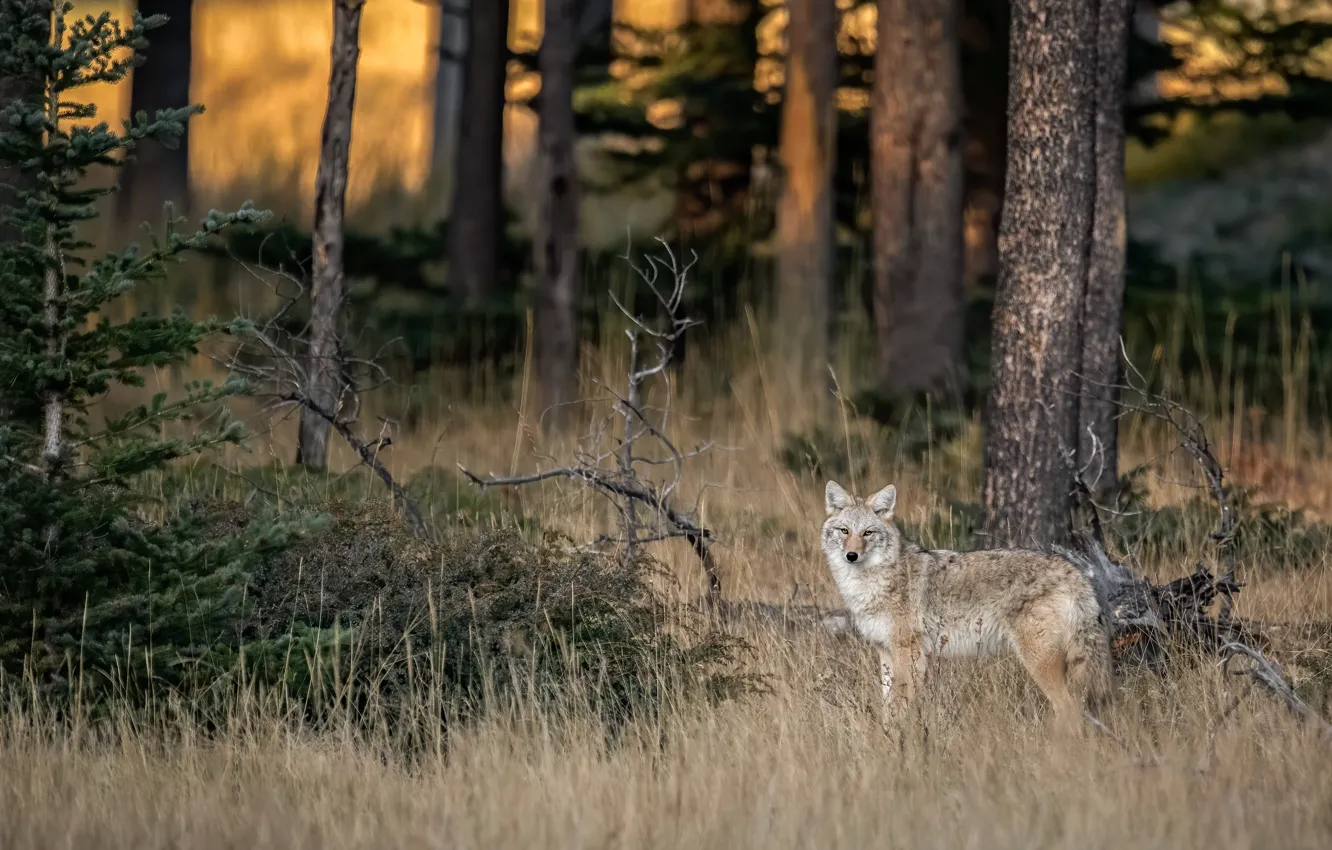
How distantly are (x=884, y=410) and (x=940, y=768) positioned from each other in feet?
26.9

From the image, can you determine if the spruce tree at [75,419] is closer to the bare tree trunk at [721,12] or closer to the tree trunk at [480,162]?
the tree trunk at [480,162]

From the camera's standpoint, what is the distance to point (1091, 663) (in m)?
6.91

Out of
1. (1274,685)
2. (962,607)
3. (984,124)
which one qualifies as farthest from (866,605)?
(984,124)

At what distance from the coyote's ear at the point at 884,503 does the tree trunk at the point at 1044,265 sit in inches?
46.6

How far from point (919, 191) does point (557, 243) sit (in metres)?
3.13

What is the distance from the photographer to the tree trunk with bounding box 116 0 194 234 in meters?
18.9

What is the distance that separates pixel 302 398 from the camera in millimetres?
8477

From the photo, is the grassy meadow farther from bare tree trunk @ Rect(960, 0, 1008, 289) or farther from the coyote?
bare tree trunk @ Rect(960, 0, 1008, 289)

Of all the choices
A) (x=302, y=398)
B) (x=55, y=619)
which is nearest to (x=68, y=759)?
(x=55, y=619)

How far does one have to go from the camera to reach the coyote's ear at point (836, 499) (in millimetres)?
7949

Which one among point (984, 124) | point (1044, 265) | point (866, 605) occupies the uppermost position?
point (984, 124)

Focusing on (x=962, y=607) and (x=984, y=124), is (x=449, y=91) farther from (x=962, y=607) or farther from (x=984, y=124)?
(x=962, y=607)

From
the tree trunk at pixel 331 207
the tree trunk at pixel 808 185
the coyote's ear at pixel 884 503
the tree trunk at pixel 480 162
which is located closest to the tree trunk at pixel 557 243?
the tree trunk at pixel 808 185

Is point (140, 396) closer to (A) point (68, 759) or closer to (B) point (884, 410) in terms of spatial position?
(B) point (884, 410)
